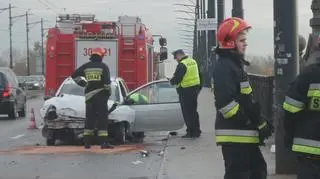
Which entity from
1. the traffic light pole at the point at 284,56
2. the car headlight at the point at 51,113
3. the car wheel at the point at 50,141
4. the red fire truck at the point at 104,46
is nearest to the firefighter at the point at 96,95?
the car headlight at the point at 51,113

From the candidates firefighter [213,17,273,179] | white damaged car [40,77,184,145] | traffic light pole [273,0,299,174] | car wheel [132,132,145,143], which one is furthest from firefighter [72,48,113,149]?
firefighter [213,17,273,179]

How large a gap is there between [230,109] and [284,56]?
122 inches

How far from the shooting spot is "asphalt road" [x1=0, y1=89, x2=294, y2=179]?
32.6 ft

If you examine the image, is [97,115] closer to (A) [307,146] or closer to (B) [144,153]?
(B) [144,153]

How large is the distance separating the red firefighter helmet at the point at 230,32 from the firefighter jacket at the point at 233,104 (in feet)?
0.23

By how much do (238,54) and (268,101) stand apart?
8.28 m

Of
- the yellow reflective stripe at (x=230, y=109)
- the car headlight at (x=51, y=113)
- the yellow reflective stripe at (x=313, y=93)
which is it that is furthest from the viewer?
the car headlight at (x=51, y=113)

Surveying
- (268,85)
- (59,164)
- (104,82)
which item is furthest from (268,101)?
(59,164)

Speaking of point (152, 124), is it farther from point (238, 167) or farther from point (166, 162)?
point (238, 167)

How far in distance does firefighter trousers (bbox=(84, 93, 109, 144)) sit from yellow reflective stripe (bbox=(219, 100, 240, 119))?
733 centimetres

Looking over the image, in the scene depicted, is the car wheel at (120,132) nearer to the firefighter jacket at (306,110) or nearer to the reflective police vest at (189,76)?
the reflective police vest at (189,76)

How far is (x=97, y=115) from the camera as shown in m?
12.8

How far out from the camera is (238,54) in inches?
230

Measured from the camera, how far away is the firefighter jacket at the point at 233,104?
222 inches
